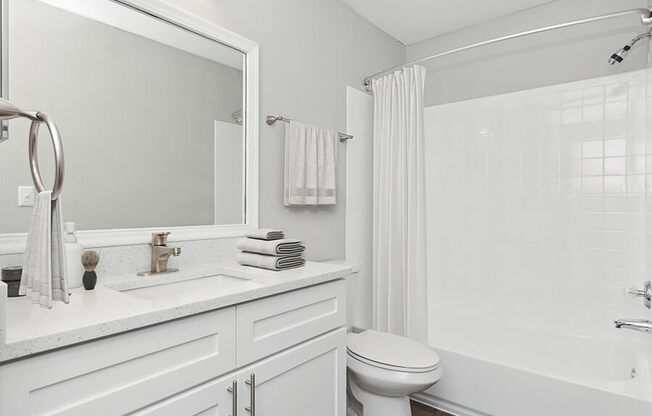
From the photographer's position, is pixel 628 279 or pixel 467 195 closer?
pixel 628 279

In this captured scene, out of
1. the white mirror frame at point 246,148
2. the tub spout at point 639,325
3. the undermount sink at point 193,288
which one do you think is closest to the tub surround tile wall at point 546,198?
the tub spout at point 639,325

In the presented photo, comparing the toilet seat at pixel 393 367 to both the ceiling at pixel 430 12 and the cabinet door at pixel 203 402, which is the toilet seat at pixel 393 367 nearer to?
the cabinet door at pixel 203 402

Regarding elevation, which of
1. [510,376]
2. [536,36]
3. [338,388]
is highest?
[536,36]

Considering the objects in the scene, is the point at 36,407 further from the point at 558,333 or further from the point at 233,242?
the point at 558,333

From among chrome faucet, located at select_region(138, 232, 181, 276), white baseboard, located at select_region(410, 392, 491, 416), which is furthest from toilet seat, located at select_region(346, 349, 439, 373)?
chrome faucet, located at select_region(138, 232, 181, 276)

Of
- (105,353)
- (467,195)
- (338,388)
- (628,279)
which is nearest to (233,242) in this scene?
(338,388)

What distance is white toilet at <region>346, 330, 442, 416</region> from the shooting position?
1.70 metres

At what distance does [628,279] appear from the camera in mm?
2312

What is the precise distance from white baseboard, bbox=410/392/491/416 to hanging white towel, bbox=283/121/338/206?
1.24m

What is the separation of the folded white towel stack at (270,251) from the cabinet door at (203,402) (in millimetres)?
474

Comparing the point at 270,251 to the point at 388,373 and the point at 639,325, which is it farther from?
the point at 639,325

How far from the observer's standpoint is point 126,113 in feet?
4.85

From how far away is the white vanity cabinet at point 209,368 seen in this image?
78 cm

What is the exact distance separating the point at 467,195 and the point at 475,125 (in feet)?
1.68
